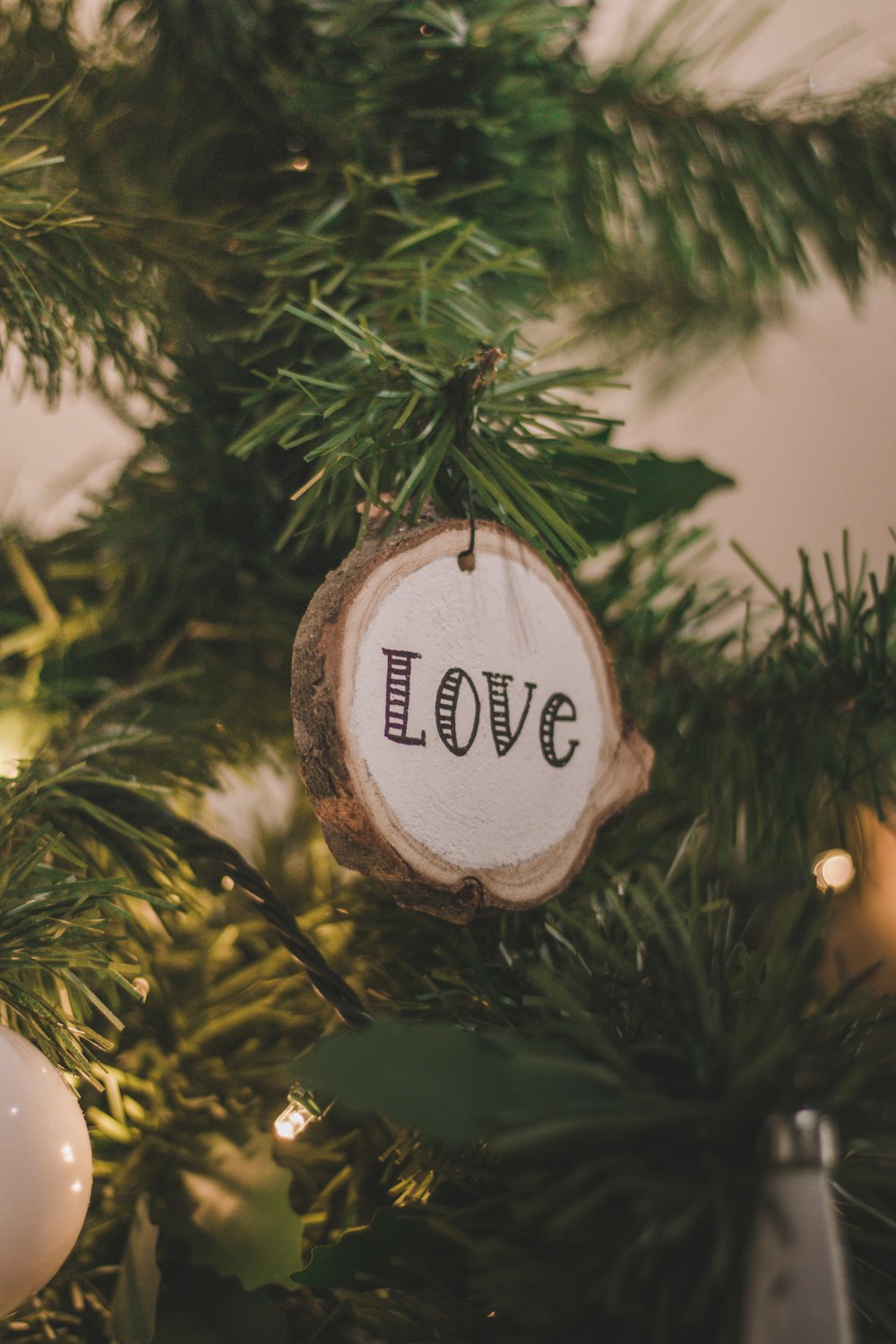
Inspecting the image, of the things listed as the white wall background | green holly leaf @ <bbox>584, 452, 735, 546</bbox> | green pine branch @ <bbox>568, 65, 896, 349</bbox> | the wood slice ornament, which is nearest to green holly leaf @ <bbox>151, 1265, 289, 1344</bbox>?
the wood slice ornament

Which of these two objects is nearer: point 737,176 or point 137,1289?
point 137,1289

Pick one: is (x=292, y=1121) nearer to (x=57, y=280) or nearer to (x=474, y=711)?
(x=474, y=711)

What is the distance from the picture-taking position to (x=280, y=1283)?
27 cm

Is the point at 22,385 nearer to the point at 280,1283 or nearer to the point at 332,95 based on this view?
the point at 332,95

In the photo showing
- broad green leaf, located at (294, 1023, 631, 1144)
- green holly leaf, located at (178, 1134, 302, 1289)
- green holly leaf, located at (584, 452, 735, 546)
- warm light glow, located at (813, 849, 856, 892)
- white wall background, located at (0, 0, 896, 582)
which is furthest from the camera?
white wall background, located at (0, 0, 896, 582)

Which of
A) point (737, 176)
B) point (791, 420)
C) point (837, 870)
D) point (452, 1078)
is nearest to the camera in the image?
point (452, 1078)

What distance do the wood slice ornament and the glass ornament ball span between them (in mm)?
92

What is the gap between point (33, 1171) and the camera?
215mm

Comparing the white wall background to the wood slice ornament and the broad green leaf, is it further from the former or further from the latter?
the broad green leaf

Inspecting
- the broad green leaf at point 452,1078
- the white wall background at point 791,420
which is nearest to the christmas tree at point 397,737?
the broad green leaf at point 452,1078

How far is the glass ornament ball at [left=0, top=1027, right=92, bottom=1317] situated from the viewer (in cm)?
21

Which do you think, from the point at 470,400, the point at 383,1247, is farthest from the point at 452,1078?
the point at 470,400

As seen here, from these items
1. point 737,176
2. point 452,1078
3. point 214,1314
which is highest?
point 737,176

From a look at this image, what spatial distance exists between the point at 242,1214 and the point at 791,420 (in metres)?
0.69
